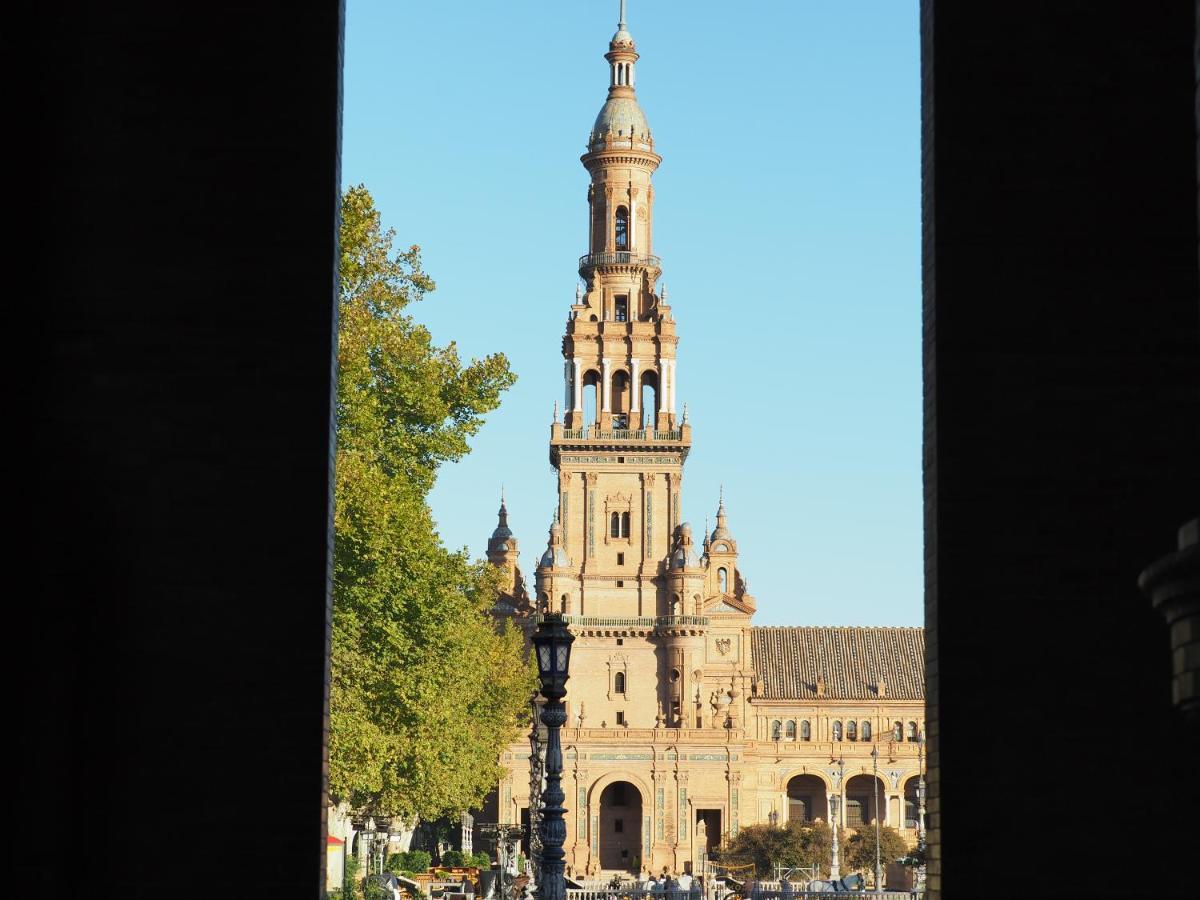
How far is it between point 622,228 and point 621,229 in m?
0.09

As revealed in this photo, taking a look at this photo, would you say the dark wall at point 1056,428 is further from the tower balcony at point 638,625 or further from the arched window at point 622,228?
the arched window at point 622,228

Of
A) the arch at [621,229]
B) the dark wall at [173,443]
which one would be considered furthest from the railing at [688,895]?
the arch at [621,229]

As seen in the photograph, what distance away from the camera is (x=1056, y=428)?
37.1 feet

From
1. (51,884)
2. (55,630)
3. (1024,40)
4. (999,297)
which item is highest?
(1024,40)

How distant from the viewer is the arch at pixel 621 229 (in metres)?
104

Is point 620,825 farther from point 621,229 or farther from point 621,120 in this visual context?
point 621,120

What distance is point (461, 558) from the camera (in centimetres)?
4103

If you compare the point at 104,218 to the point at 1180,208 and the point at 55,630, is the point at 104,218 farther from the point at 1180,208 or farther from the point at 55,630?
the point at 1180,208

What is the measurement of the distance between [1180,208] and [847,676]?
4371 inches

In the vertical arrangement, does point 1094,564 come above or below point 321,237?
below

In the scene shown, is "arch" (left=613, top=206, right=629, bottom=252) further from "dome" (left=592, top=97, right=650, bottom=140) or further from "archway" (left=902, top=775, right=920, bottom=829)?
"archway" (left=902, top=775, right=920, bottom=829)

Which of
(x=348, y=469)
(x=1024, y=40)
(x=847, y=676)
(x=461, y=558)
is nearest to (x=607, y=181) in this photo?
(x=847, y=676)

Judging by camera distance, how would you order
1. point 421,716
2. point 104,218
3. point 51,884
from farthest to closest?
point 421,716 → point 104,218 → point 51,884

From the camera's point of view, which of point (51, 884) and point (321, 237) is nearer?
point (51, 884)
